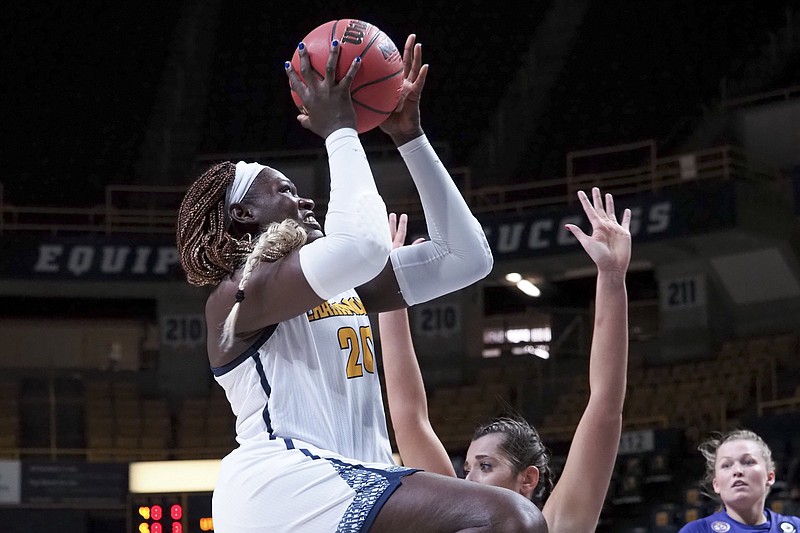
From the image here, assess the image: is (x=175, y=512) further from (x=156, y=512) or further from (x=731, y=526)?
(x=731, y=526)

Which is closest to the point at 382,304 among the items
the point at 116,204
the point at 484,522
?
the point at 484,522

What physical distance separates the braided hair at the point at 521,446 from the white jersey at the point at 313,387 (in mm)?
471

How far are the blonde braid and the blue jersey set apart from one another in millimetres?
3054

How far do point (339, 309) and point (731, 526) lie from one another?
9.79 ft

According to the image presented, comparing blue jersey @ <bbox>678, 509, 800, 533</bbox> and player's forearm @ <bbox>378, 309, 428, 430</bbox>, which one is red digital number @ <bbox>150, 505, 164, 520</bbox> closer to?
blue jersey @ <bbox>678, 509, 800, 533</bbox>

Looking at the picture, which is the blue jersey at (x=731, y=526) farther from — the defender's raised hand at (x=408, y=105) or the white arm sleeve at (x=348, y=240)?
the white arm sleeve at (x=348, y=240)

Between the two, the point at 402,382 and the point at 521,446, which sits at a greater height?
the point at 402,382

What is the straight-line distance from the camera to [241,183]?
2.93 m

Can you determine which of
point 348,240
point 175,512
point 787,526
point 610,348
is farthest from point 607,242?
point 175,512

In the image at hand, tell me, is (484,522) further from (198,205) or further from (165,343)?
(165,343)

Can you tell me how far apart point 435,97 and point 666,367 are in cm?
679

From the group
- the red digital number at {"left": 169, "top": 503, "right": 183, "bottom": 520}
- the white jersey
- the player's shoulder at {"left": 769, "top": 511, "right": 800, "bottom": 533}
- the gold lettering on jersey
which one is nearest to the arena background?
the red digital number at {"left": 169, "top": 503, "right": 183, "bottom": 520}

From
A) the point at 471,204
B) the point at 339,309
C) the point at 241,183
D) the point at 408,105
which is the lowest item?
the point at 339,309

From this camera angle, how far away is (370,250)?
2588mm
